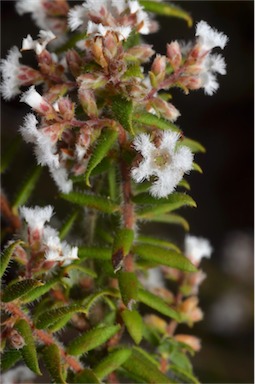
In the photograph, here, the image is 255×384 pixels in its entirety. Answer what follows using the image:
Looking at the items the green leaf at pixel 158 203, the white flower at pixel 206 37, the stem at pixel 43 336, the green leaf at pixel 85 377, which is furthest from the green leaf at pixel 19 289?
the white flower at pixel 206 37

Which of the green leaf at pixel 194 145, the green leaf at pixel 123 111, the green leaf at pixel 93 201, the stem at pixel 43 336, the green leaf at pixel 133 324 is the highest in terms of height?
the green leaf at pixel 194 145

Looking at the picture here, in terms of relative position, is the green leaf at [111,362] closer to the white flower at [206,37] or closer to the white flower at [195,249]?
the white flower at [195,249]

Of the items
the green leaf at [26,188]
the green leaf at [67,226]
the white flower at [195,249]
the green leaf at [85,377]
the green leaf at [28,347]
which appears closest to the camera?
the green leaf at [28,347]

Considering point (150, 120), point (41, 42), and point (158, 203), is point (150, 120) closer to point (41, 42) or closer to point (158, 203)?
point (158, 203)

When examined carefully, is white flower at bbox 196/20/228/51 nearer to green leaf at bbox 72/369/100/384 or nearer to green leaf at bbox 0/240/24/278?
green leaf at bbox 0/240/24/278

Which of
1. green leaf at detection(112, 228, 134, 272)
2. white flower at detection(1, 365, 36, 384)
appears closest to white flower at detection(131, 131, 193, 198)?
green leaf at detection(112, 228, 134, 272)
